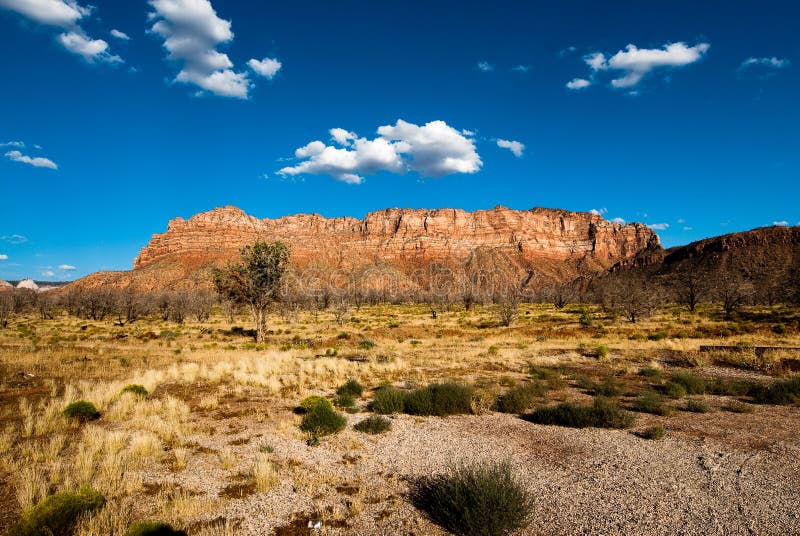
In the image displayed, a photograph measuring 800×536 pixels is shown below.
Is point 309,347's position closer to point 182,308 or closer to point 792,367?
point 792,367

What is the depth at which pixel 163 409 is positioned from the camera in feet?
38.1

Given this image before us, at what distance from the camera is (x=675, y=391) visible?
13.0 meters

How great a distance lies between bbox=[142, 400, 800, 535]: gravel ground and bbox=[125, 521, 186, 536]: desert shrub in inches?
23.7

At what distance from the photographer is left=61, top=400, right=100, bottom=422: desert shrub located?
10.6 metres

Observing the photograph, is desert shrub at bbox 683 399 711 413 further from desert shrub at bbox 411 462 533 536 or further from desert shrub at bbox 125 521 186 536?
desert shrub at bbox 125 521 186 536

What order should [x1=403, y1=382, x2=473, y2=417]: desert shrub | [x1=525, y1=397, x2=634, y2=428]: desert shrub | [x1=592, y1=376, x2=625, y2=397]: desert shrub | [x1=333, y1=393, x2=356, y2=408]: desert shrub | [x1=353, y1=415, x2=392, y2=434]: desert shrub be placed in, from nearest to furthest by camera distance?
[x1=353, y1=415, x2=392, y2=434]: desert shrub
[x1=525, y1=397, x2=634, y2=428]: desert shrub
[x1=403, y1=382, x2=473, y2=417]: desert shrub
[x1=333, y1=393, x2=356, y2=408]: desert shrub
[x1=592, y1=376, x2=625, y2=397]: desert shrub

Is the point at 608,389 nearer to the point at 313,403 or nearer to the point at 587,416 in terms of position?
the point at 587,416

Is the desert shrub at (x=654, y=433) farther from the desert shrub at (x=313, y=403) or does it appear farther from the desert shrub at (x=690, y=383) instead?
the desert shrub at (x=313, y=403)

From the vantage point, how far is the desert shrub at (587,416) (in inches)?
394

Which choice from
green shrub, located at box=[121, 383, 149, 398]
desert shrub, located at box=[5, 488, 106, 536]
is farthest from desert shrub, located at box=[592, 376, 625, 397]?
green shrub, located at box=[121, 383, 149, 398]

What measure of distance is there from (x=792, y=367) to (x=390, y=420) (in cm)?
1858

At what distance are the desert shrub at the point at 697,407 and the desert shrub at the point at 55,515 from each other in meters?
14.3

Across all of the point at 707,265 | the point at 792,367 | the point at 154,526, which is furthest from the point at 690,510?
the point at 707,265

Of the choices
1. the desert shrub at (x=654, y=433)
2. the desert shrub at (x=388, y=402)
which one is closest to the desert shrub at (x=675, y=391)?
the desert shrub at (x=654, y=433)
